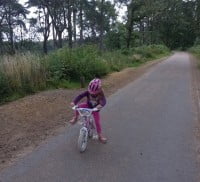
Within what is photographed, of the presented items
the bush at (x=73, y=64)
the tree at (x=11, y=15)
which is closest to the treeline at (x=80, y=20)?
→ the tree at (x=11, y=15)

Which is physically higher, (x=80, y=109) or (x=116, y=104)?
(x=80, y=109)

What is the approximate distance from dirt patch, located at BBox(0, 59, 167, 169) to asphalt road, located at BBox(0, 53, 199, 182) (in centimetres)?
35

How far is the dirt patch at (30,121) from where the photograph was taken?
6.86 meters

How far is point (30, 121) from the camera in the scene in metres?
8.95

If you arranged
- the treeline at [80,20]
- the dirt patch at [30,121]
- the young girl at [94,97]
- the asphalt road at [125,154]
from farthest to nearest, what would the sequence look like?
1. the treeline at [80,20]
2. the dirt patch at [30,121]
3. the young girl at [94,97]
4. the asphalt road at [125,154]

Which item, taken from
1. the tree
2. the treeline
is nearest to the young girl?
the treeline

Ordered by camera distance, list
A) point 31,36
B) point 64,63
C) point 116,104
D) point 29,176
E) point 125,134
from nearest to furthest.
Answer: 1. point 29,176
2. point 125,134
3. point 116,104
4. point 64,63
5. point 31,36

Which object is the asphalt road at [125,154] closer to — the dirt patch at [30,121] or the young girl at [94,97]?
the dirt patch at [30,121]

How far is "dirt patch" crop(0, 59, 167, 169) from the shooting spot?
686cm

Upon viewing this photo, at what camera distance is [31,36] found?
5694 cm

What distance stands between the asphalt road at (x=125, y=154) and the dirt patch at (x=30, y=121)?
0.35 metres

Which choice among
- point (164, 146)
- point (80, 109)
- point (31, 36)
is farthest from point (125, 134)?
point (31, 36)

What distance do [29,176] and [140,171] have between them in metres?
1.76

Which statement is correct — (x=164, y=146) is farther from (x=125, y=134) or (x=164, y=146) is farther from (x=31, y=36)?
(x=31, y=36)
